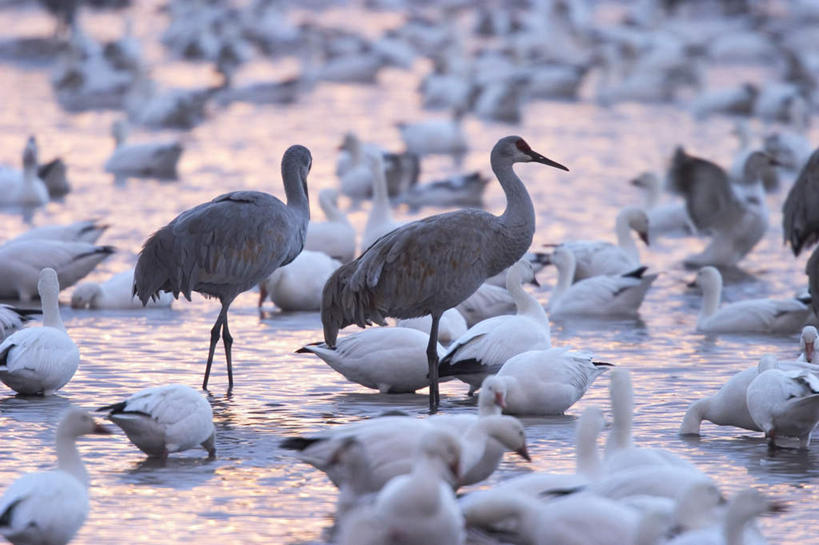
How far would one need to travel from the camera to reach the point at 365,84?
3344cm

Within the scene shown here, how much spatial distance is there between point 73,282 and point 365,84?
69.4ft

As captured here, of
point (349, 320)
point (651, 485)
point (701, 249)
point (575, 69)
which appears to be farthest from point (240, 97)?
point (651, 485)

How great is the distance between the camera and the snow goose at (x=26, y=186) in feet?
57.1

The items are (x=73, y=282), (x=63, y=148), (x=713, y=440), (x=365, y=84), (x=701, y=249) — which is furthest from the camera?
(x=365, y=84)

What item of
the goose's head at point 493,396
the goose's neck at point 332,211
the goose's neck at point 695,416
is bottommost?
the goose's neck at point 695,416

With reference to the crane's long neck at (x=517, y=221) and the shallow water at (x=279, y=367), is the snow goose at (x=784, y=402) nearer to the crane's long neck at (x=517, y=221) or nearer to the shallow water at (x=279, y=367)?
the shallow water at (x=279, y=367)

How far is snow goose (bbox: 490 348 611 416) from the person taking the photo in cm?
878

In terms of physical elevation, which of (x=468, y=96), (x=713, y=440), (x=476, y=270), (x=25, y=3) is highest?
(x=25, y=3)

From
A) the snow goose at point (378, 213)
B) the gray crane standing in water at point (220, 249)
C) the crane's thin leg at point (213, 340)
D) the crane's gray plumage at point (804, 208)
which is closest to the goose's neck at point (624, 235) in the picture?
the snow goose at point (378, 213)

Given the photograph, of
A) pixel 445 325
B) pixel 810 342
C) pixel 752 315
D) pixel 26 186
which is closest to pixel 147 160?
pixel 26 186

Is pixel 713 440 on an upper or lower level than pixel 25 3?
lower

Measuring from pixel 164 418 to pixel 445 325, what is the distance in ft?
12.5

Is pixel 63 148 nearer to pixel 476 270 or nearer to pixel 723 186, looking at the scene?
pixel 723 186

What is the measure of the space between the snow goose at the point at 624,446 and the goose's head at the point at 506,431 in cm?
54
